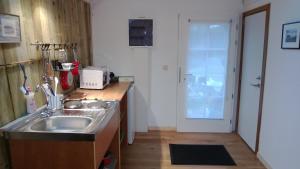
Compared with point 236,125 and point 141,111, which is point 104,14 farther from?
point 236,125

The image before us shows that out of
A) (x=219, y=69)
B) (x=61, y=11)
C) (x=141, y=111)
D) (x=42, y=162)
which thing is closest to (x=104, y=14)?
(x=61, y=11)

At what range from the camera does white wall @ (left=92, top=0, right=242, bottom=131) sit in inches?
147

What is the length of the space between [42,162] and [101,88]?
1599 millimetres

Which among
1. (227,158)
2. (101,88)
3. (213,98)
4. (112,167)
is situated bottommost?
(227,158)

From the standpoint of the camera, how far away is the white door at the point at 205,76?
147 inches

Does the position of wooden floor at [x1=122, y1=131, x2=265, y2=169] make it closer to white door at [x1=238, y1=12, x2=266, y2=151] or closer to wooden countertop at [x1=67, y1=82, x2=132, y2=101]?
white door at [x1=238, y1=12, x2=266, y2=151]

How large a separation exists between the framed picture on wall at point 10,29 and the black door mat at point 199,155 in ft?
7.60

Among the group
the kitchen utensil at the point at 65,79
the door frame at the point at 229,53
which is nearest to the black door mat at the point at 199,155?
the door frame at the point at 229,53

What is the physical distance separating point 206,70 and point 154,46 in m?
0.97

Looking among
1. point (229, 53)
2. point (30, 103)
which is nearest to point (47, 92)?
point (30, 103)

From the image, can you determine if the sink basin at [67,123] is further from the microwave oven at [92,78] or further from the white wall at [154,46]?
the white wall at [154,46]

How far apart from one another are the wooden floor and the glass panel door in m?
0.40

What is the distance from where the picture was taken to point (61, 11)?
2.60 metres

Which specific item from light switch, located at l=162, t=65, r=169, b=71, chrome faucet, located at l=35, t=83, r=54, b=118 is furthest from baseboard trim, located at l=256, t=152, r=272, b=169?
chrome faucet, located at l=35, t=83, r=54, b=118
